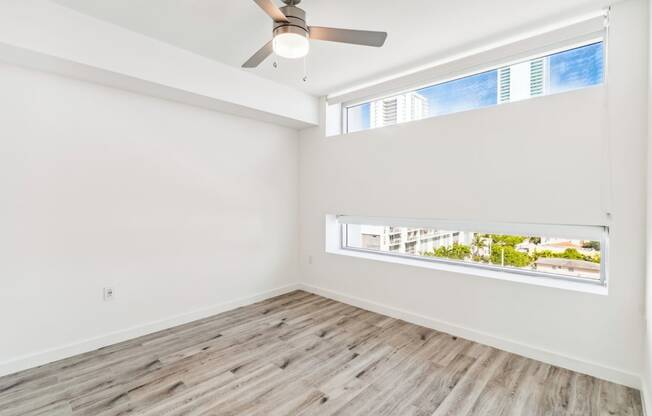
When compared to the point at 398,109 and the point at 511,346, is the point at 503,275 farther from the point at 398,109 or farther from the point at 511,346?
the point at 398,109

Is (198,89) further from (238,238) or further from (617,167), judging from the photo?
(617,167)

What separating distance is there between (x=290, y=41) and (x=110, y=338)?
2.89m

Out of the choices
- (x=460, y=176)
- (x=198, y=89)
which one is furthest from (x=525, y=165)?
(x=198, y=89)

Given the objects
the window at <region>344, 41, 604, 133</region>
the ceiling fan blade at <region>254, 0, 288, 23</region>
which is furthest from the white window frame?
the ceiling fan blade at <region>254, 0, 288, 23</region>

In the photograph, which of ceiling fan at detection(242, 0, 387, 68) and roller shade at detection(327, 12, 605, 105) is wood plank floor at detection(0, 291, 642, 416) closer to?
ceiling fan at detection(242, 0, 387, 68)

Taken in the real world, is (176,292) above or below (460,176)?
below

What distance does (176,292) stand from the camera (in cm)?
324

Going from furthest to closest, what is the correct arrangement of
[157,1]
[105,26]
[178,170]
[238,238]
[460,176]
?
[238,238], [178,170], [460,176], [105,26], [157,1]

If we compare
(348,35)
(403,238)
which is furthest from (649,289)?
(348,35)

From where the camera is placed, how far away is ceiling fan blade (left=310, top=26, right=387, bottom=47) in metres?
1.95

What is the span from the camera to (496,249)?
2.97 m

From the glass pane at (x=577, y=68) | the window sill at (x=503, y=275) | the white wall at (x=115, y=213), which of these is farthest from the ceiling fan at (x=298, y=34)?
the window sill at (x=503, y=275)

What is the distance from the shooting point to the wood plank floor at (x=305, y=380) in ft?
6.47

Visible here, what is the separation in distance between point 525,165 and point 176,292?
3.45 metres
